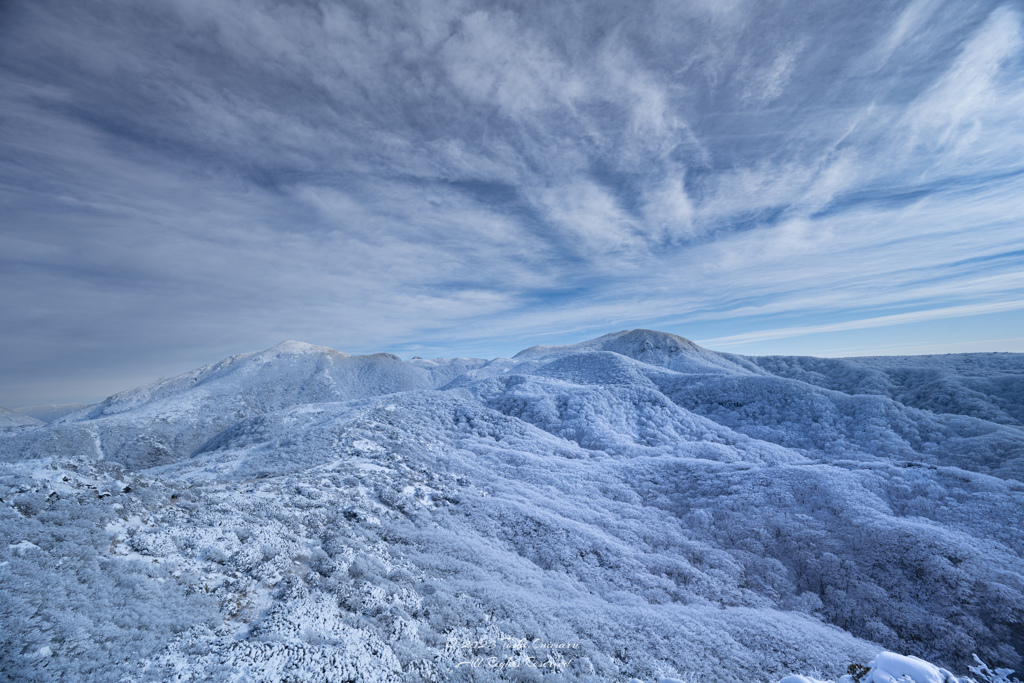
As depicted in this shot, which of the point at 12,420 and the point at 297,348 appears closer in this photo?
the point at 12,420

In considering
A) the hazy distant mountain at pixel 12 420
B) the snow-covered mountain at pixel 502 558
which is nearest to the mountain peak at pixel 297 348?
the hazy distant mountain at pixel 12 420

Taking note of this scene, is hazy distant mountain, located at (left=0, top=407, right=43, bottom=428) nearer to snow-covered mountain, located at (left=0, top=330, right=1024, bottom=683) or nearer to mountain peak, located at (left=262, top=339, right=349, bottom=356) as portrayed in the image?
mountain peak, located at (left=262, top=339, right=349, bottom=356)

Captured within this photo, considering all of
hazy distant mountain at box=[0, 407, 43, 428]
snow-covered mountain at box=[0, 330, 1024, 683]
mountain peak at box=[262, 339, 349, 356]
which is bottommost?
snow-covered mountain at box=[0, 330, 1024, 683]

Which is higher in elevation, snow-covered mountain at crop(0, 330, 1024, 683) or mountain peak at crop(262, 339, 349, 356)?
mountain peak at crop(262, 339, 349, 356)

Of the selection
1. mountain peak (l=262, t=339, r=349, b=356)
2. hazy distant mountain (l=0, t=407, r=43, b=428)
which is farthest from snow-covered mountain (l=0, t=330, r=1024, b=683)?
hazy distant mountain (l=0, t=407, r=43, b=428)

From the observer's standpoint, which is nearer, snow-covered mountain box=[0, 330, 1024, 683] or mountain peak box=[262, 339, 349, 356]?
snow-covered mountain box=[0, 330, 1024, 683]

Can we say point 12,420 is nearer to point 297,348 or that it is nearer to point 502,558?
point 297,348

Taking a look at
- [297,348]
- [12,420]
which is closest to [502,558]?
[297,348]

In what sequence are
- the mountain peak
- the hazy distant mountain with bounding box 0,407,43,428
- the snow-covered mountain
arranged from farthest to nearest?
A: the mountain peak → the hazy distant mountain with bounding box 0,407,43,428 → the snow-covered mountain

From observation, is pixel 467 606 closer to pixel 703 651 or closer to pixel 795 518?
pixel 703 651

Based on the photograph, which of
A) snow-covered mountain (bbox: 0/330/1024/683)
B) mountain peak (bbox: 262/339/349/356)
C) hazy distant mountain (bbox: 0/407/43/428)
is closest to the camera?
snow-covered mountain (bbox: 0/330/1024/683)
